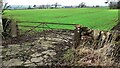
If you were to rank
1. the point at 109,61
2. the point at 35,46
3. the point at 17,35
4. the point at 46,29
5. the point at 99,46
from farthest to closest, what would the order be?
1. the point at 46,29
2. the point at 17,35
3. the point at 35,46
4. the point at 99,46
5. the point at 109,61

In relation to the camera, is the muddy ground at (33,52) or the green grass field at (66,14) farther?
the green grass field at (66,14)

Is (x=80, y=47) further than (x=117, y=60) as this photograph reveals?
Yes

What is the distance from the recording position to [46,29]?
9031 mm

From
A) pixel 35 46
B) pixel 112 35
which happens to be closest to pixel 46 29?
pixel 35 46

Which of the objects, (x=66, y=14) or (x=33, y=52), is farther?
(x=66, y=14)

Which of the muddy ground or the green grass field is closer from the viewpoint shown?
the muddy ground

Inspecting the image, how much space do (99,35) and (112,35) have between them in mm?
325

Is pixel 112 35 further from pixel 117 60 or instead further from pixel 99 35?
pixel 117 60

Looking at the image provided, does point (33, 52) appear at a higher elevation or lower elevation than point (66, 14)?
lower

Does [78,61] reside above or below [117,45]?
below

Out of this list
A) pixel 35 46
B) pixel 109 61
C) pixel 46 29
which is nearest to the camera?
pixel 109 61

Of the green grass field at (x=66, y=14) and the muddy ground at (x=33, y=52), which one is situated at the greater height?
the green grass field at (x=66, y=14)

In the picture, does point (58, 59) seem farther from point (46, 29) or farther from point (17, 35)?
point (46, 29)

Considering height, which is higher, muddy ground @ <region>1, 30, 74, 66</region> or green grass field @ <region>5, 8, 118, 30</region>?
green grass field @ <region>5, 8, 118, 30</region>
